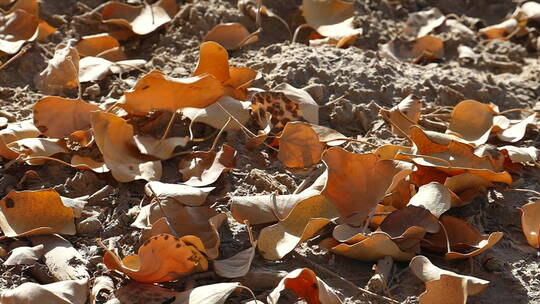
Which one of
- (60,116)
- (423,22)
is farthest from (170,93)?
(423,22)

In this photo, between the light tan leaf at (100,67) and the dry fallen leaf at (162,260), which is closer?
the dry fallen leaf at (162,260)

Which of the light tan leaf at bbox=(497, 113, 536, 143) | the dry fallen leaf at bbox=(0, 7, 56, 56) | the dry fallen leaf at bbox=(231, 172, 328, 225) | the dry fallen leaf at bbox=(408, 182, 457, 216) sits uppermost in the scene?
the dry fallen leaf at bbox=(0, 7, 56, 56)

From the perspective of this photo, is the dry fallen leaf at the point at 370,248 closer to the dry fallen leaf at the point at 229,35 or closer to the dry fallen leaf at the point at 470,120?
the dry fallen leaf at the point at 470,120

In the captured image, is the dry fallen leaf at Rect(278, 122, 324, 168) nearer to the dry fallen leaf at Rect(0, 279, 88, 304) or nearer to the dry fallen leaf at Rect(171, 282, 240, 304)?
the dry fallen leaf at Rect(171, 282, 240, 304)

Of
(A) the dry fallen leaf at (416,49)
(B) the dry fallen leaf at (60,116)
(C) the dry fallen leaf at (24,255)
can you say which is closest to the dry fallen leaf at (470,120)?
(A) the dry fallen leaf at (416,49)

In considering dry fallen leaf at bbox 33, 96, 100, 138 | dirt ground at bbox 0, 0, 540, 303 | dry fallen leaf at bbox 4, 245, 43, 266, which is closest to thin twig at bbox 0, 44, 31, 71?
dirt ground at bbox 0, 0, 540, 303

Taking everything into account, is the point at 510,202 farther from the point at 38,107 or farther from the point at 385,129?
the point at 38,107
